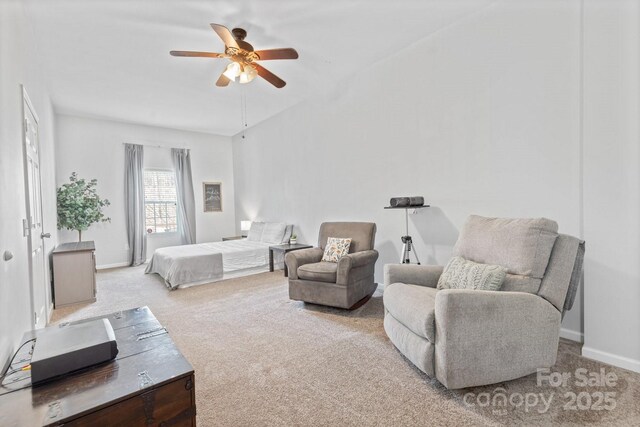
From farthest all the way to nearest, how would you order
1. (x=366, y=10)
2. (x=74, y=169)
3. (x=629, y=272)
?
1. (x=74, y=169)
2. (x=366, y=10)
3. (x=629, y=272)

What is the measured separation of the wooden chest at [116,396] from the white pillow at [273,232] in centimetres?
422

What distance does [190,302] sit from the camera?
12.1ft

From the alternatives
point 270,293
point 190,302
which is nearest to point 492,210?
point 270,293

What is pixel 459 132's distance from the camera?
10.1 ft

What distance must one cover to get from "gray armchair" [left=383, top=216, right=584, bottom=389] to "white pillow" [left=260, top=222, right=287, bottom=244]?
11.5ft

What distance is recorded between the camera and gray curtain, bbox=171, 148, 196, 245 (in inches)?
262

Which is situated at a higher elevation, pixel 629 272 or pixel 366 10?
pixel 366 10

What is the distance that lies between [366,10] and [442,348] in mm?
2939

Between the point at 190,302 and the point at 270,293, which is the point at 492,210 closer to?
the point at 270,293

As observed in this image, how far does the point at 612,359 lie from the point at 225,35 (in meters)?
3.86

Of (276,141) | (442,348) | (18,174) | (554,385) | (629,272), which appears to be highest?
(276,141)

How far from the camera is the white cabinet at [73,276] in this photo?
367 cm

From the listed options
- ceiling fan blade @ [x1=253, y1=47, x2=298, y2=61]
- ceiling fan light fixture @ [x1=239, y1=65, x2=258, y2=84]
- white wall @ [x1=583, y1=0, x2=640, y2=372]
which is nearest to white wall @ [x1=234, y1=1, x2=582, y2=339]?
white wall @ [x1=583, y1=0, x2=640, y2=372]

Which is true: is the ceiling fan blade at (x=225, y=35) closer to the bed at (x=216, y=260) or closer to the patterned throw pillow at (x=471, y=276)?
the patterned throw pillow at (x=471, y=276)
